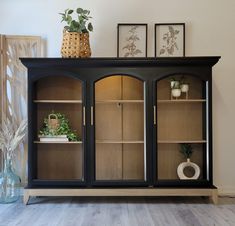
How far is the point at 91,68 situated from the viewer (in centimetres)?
308

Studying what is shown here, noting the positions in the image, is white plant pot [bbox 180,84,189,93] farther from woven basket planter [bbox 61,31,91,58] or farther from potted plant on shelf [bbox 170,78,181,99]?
woven basket planter [bbox 61,31,91,58]

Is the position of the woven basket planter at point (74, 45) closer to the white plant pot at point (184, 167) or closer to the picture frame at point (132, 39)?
the picture frame at point (132, 39)

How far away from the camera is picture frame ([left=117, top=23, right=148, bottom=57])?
352 cm

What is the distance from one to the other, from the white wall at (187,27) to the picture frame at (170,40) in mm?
73

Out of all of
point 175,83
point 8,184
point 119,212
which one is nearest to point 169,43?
point 175,83

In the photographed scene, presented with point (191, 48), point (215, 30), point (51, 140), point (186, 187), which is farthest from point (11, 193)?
point (215, 30)

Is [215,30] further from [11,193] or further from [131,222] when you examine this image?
[11,193]

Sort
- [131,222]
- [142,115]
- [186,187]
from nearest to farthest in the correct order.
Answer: [131,222] < [186,187] < [142,115]

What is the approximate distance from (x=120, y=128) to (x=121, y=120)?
9 cm

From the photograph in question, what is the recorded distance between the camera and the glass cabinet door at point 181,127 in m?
3.22

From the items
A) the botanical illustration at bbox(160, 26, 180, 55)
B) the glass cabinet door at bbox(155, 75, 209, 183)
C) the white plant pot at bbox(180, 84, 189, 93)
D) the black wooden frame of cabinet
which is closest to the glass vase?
the black wooden frame of cabinet

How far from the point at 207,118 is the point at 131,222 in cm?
136

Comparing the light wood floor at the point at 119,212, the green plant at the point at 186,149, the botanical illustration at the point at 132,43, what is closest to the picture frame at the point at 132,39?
the botanical illustration at the point at 132,43

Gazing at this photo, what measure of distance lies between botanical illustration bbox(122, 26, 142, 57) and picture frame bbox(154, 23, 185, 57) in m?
0.24
